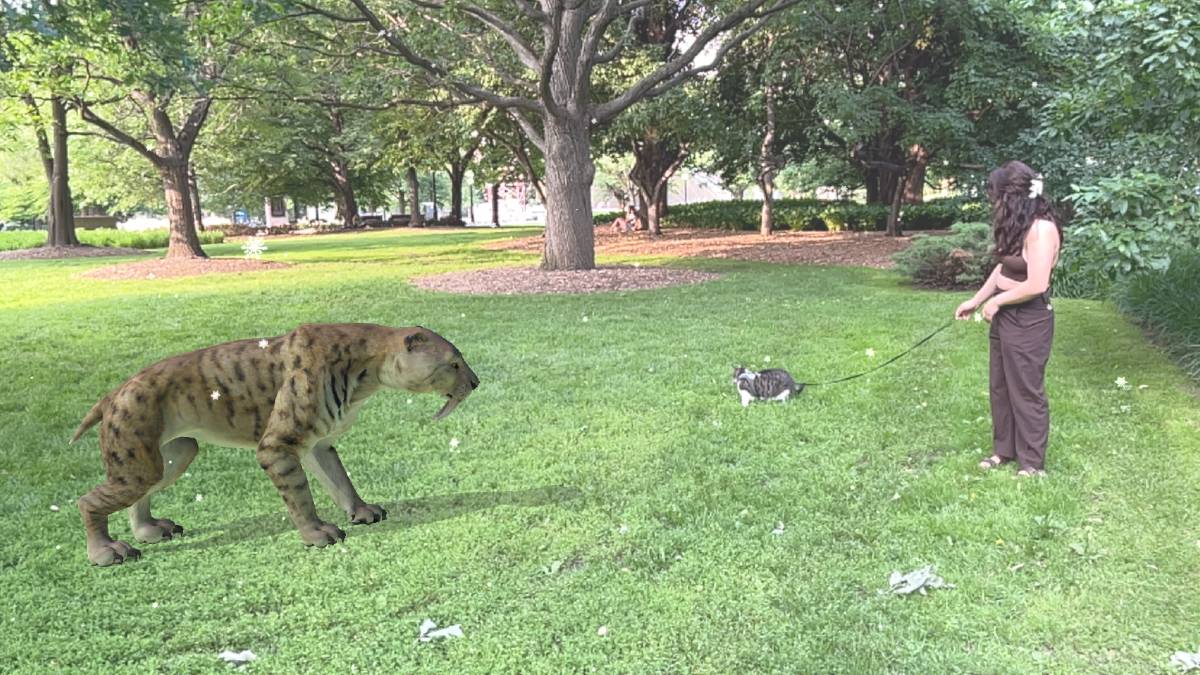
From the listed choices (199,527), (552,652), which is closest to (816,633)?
(552,652)

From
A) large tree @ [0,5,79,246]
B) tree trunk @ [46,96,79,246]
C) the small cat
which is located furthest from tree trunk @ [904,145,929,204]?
tree trunk @ [46,96,79,246]

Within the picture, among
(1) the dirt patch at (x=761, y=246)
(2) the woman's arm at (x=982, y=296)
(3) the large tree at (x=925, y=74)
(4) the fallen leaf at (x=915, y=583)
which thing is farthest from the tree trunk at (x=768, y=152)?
(4) the fallen leaf at (x=915, y=583)

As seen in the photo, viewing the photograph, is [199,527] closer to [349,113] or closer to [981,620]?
[981,620]

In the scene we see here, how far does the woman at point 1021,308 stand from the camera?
4172 millimetres

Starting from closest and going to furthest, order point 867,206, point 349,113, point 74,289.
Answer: point 74,289, point 867,206, point 349,113

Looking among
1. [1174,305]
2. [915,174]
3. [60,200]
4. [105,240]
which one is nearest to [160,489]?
[1174,305]

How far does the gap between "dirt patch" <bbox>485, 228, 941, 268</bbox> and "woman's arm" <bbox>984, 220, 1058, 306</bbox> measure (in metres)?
12.5

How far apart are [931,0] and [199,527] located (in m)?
18.2

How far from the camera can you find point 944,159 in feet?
67.6

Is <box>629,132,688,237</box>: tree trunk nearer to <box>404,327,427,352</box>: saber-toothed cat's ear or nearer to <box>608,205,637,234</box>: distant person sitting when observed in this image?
<box>608,205,637,234</box>: distant person sitting

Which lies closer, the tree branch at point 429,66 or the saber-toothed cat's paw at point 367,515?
the saber-toothed cat's paw at point 367,515

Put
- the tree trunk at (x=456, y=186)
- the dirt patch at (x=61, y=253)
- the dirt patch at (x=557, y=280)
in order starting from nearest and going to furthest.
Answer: the dirt patch at (x=557, y=280) < the dirt patch at (x=61, y=253) < the tree trunk at (x=456, y=186)

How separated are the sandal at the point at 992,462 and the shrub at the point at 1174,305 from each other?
332 centimetres

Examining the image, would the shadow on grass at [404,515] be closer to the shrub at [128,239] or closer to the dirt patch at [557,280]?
the dirt patch at [557,280]
